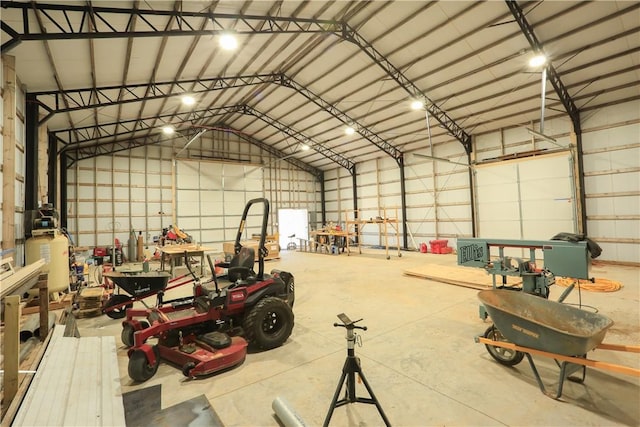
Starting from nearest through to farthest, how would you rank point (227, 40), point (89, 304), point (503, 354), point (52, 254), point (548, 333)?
point (548, 333)
point (503, 354)
point (89, 304)
point (52, 254)
point (227, 40)

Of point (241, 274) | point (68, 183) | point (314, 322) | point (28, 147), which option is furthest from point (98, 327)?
point (68, 183)

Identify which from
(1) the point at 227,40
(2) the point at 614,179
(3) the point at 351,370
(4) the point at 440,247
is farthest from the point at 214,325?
(2) the point at 614,179

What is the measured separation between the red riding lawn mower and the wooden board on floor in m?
4.92

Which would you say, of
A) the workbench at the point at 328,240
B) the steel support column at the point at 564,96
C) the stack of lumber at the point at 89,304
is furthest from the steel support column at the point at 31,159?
the steel support column at the point at 564,96

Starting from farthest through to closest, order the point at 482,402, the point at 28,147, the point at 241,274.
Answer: the point at 28,147 < the point at 241,274 < the point at 482,402

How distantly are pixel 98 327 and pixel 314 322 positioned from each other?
3756 mm

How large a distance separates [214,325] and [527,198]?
12207 millimetres

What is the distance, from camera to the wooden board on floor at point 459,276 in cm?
690

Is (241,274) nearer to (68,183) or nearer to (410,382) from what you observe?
(410,382)

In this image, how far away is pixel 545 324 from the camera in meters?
2.97

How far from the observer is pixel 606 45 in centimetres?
746

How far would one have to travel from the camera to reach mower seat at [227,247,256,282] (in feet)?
13.8

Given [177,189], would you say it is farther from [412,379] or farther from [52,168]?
[412,379]

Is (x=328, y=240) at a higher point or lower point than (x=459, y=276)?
higher
